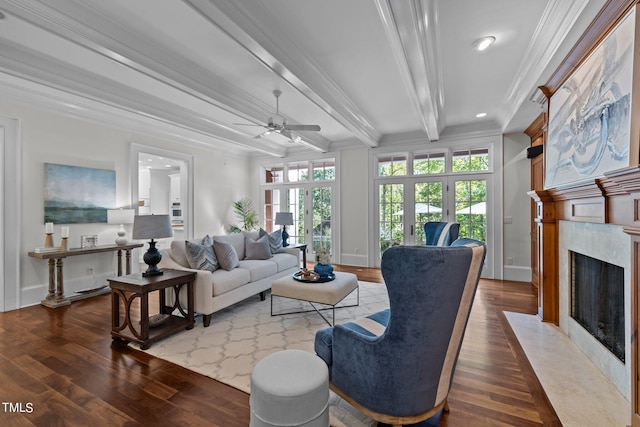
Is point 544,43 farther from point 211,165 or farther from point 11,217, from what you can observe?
point 11,217

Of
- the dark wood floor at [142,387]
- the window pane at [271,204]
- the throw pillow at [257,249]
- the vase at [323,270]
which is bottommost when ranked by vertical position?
the dark wood floor at [142,387]

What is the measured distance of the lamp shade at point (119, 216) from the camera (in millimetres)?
4383

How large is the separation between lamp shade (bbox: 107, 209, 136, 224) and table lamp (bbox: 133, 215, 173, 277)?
194cm

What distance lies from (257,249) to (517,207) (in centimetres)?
450

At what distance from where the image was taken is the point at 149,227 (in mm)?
2902

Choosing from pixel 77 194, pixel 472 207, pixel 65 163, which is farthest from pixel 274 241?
pixel 472 207

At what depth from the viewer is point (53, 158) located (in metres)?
3.96

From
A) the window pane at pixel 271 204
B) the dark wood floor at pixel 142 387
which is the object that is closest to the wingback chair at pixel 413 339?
the dark wood floor at pixel 142 387

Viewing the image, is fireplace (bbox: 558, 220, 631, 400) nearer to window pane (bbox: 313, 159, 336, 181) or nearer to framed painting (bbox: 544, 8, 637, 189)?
framed painting (bbox: 544, 8, 637, 189)

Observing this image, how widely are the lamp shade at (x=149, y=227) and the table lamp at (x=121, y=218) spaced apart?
1963 millimetres

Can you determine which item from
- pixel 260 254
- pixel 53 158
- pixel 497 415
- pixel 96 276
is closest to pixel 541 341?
pixel 497 415

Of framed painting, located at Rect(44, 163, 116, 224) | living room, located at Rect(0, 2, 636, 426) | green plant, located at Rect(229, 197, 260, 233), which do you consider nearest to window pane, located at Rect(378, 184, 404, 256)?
living room, located at Rect(0, 2, 636, 426)

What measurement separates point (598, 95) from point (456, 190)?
3337 mm

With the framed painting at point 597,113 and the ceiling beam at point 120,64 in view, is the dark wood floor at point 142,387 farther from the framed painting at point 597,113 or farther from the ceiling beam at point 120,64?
the ceiling beam at point 120,64
